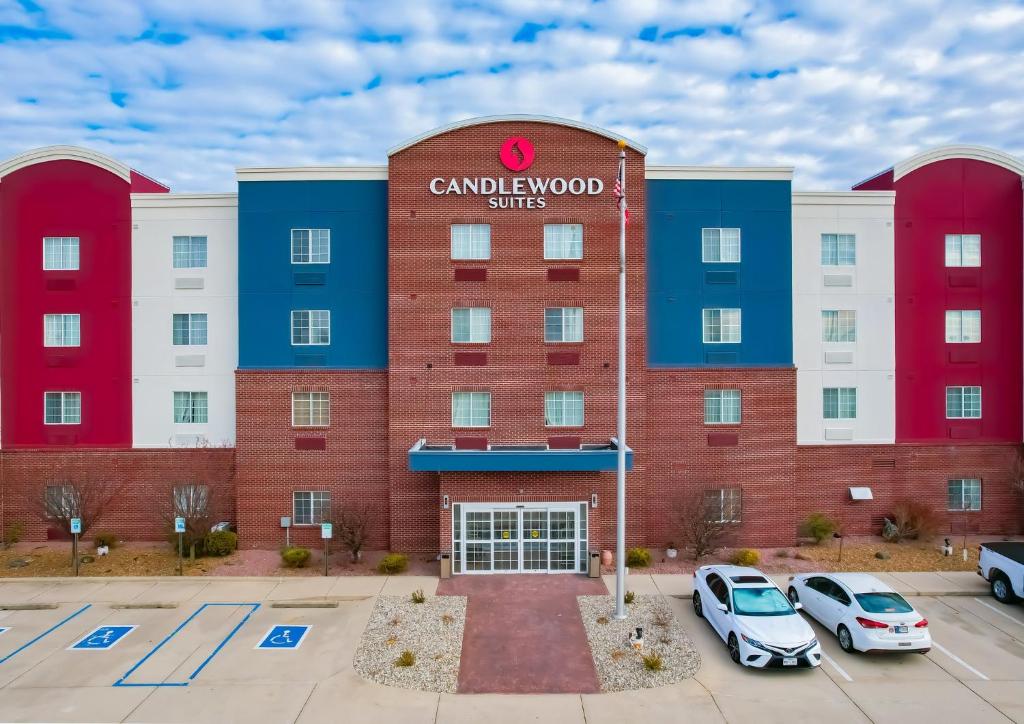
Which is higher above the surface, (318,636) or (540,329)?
(540,329)

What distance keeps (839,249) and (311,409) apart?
21.0m

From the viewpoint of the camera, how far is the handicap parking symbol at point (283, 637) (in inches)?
580

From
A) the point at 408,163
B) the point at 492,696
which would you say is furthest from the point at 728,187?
the point at 492,696

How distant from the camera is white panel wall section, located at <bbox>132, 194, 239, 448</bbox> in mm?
23156

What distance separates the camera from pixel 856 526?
23453mm

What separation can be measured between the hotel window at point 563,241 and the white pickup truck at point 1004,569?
15482mm

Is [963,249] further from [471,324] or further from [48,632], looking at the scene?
[48,632]

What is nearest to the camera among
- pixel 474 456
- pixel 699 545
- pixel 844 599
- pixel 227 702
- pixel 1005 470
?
pixel 227 702

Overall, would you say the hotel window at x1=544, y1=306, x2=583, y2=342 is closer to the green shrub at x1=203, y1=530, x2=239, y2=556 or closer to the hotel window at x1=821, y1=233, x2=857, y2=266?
the hotel window at x1=821, y1=233, x2=857, y2=266

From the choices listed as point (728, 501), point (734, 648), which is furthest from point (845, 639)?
point (728, 501)

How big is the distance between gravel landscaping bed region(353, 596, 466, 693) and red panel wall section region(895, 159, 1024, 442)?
62.4 feet

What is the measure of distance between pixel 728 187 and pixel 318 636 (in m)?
19.9

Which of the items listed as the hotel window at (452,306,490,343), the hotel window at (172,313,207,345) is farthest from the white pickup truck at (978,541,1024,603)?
the hotel window at (172,313,207,345)

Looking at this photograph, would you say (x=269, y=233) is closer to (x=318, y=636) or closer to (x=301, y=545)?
(x=301, y=545)
